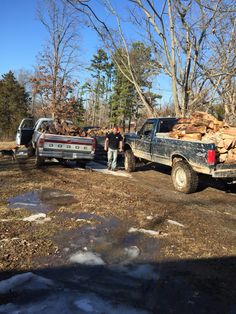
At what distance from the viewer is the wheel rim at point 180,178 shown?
31.8 ft

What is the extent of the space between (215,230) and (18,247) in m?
3.49

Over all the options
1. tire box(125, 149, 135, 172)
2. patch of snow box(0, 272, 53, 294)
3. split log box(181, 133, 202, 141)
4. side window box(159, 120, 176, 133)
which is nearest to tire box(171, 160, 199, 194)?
split log box(181, 133, 202, 141)

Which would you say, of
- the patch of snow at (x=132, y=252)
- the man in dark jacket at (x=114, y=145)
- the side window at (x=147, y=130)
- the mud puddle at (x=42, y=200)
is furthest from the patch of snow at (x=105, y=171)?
the patch of snow at (x=132, y=252)

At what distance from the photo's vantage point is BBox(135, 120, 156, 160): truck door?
1192 centimetres

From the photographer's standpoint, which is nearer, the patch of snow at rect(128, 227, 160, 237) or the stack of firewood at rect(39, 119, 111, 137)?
the patch of snow at rect(128, 227, 160, 237)

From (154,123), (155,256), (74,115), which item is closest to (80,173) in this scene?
(154,123)

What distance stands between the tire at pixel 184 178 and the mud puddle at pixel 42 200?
3.06 m

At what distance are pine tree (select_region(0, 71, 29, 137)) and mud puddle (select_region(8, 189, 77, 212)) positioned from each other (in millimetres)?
37118

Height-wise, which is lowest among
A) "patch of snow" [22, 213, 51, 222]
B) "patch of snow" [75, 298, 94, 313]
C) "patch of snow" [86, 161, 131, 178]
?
"patch of snow" [86, 161, 131, 178]

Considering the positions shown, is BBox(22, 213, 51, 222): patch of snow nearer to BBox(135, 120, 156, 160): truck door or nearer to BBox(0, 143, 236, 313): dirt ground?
BBox(0, 143, 236, 313): dirt ground

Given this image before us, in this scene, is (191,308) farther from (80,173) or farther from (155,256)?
(80,173)

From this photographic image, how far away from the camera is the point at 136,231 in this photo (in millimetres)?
6250

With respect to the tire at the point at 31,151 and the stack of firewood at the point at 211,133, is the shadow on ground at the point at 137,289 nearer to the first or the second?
the stack of firewood at the point at 211,133

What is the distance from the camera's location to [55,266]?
4.67 meters
